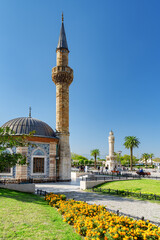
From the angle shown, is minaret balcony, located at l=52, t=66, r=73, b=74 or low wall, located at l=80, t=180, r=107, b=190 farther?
minaret balcony, located at l=52, t=66, r=73, b=74

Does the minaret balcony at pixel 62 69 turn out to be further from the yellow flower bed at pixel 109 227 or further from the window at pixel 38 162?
the yellow flower bed at pixel 109 227

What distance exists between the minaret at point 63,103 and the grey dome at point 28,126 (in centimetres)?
171

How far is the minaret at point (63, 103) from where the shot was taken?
2441 centimetres

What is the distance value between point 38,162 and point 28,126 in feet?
14.8

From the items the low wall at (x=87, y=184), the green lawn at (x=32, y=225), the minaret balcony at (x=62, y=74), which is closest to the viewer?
the green lawn at (x=32, y=225)

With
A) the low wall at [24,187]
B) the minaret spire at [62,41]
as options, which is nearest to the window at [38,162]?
the low wall at [24,187]

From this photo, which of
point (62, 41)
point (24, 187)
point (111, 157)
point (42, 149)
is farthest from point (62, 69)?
point (111, 157)

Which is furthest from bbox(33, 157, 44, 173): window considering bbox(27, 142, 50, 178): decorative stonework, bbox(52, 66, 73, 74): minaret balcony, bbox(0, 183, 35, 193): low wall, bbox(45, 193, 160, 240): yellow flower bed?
bbox(45, 193, 160, 240): yellow flower bed

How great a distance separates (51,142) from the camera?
2364 cm

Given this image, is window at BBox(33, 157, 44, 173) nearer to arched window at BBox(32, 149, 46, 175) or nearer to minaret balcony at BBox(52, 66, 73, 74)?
arched window at BBox(32, 149, 46, 175)

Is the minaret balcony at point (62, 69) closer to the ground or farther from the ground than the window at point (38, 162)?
farther from the ground

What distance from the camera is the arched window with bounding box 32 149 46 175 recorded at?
872 inches

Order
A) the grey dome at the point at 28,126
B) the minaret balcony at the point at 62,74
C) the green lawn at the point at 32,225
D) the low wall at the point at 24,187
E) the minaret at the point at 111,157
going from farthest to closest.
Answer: the minaret at the point at 111,157, the minaret balcony at the point at 62,74, the grey dome at the point at 28,126, the low wall at the point at 24,187, the green lawn at the point at 32,225

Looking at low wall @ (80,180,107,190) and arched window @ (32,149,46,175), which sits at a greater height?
arched window @ (32,149,46,175)
